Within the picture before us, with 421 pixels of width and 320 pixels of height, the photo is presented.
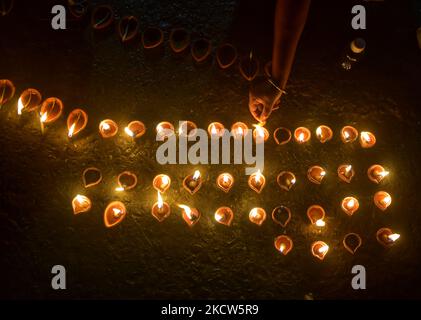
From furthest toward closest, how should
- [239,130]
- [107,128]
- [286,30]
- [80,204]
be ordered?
[239,130] < [107,128] < [80,204] < [286,30]

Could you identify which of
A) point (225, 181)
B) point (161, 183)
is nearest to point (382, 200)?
point (225, 181)

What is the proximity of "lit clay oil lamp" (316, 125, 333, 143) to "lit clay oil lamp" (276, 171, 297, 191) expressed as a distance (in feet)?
1.29

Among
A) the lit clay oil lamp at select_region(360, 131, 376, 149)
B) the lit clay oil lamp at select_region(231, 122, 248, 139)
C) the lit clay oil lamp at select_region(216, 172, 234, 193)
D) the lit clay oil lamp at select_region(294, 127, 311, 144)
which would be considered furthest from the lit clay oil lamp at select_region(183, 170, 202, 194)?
the lit clay oil lamp at select_region(360, 131, 376, 149)

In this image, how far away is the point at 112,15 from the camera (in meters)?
2.97

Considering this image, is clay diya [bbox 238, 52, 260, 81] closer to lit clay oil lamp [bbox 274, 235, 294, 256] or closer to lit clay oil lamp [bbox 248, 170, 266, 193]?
lit clay oil lamp [bbox 248, 170, 266, 193]

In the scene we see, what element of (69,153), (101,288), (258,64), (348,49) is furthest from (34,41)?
(348,49)

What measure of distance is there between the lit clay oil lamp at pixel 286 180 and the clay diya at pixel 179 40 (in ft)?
4.17

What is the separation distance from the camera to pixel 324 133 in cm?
303

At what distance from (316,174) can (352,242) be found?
58 centimetres

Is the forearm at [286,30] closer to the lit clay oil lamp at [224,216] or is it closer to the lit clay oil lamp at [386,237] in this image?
the lit clay oil lamp at [224,216]

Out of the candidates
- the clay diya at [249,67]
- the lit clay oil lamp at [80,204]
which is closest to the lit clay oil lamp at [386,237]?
the clay diya at [249,67]

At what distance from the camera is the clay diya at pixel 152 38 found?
117 inches

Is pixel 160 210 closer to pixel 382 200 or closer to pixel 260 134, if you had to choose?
pixel 260 134
